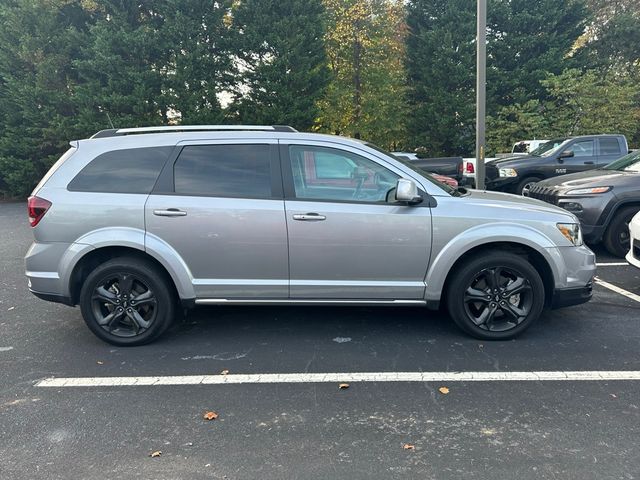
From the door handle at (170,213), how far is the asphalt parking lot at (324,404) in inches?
45.9

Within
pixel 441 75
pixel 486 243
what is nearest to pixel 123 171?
pixel 486 243

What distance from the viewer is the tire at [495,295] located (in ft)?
14.1

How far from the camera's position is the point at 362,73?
876 inches

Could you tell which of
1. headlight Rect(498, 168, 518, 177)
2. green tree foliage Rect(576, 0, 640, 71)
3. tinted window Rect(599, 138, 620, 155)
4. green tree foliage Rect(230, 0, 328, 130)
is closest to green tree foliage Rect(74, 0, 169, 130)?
green tree foliage Rect(230, 0, 328, 130)

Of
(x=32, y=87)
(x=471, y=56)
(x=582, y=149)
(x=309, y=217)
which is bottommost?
(x=309, y=217)

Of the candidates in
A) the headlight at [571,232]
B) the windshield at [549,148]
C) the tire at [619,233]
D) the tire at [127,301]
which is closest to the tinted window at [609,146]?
the windshield at [549,148]

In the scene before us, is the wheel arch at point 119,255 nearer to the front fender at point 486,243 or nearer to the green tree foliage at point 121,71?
the front fender at point 486,243

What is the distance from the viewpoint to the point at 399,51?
24.8m

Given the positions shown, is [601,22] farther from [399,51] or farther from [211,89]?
[211,89]

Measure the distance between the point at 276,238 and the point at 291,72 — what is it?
15.1 meters

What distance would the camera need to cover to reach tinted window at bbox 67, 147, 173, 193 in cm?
436

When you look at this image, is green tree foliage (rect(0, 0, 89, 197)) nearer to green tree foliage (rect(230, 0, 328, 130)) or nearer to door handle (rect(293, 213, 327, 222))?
green tree foliage (rect(230, 0, 328, 130))

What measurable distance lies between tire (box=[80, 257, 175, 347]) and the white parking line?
2.03 ft

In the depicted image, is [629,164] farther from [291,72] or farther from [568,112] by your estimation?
[568,112]
